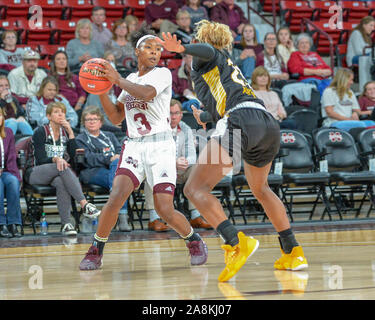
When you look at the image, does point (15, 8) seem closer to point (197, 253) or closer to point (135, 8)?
point (135, 8)

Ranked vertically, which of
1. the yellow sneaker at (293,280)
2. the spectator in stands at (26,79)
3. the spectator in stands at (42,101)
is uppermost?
the spectator in stands at (26,79)

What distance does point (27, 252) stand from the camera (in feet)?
21.0

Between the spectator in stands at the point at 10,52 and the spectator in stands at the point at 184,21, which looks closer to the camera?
the spectator in stands at the point at 10,52

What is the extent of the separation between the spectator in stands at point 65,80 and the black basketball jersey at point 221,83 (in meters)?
5.43

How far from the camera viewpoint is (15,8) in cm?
1269

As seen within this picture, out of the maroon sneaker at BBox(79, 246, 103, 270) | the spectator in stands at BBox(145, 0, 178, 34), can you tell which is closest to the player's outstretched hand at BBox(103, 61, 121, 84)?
the maroon sneaker at BBox(79, 246, 103, 270)

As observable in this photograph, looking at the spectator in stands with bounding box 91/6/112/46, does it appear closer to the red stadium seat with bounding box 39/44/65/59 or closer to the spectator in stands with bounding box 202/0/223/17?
the red stadium seat with bounding box 39/44/65/59

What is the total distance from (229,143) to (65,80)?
595 cm

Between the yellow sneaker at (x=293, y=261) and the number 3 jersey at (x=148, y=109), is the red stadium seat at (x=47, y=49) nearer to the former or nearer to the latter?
the number 3 jersey at (x=148, y=109)

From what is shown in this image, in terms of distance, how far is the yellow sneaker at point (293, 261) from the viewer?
4727 millimetres

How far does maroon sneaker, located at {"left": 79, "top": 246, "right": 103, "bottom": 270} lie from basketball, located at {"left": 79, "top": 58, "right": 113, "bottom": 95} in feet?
3.79

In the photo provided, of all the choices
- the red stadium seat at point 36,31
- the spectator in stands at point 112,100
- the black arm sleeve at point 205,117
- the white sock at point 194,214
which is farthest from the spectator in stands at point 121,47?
the black arm sleeve at point 205,117

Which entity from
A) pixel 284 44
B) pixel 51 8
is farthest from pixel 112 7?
pixel 284 44

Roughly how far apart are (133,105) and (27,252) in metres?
1.98
